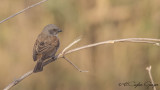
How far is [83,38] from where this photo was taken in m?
7.44

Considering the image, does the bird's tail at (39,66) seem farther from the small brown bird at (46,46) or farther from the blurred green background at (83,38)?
the blurred green background at (83,38)

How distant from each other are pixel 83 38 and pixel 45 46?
1.72 metres

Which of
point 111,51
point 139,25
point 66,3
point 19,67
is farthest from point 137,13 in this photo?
point 19,67

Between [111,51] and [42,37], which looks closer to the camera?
[42,37]

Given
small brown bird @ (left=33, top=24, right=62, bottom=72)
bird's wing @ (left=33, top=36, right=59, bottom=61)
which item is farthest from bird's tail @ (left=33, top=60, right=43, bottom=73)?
bird's wing @ (left=33, top=36, right=59, bottom=61)

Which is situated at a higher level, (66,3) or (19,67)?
(66,3)

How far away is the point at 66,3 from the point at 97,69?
1.42 m

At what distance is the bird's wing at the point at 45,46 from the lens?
5664 millimetres

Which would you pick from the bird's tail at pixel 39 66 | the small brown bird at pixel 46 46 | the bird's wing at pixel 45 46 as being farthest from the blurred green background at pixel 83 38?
the bird's tail at pixel 39 66

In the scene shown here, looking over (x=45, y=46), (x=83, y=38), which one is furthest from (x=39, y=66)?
(x=83, y=38)

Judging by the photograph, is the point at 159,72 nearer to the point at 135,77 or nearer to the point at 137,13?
the point at 135,77

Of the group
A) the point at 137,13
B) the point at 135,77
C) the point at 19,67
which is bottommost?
the point at 135,77

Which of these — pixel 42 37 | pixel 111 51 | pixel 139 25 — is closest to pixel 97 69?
pixel 111 51

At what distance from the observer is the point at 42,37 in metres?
6.16
